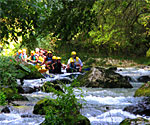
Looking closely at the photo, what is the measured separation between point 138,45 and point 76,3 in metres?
30.9

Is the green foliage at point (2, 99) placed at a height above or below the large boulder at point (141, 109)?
above

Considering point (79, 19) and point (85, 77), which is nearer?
point (79, 19)

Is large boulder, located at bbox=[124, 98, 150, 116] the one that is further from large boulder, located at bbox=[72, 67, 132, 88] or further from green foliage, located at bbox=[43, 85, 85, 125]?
large boulder, located at bbox=[72, 67, 132, 88]

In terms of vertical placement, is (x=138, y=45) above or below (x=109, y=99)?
above

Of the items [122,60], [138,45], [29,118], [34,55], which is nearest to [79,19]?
[29,118]

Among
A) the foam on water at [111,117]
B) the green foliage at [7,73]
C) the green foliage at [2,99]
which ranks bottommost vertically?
the foam on water at [111,117]

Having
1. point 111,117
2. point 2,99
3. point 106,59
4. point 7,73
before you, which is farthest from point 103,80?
point 106,59

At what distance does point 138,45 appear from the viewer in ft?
109

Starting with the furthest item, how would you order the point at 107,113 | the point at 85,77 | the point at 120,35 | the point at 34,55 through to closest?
the point at 34,55, the point at 120,35, the point at 85,77, the point at 107,113

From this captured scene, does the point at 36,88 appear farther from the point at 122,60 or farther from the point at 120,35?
the point at 122,60

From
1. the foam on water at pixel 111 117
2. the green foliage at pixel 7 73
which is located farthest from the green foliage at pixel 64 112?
the green foliage at pixel 7 73

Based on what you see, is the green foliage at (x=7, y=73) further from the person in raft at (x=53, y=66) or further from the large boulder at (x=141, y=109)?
the person in raft at (x=53, y=66)

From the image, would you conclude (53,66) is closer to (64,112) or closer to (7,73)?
(7,73)

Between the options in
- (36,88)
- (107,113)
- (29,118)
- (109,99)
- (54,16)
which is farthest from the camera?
(36,88)
